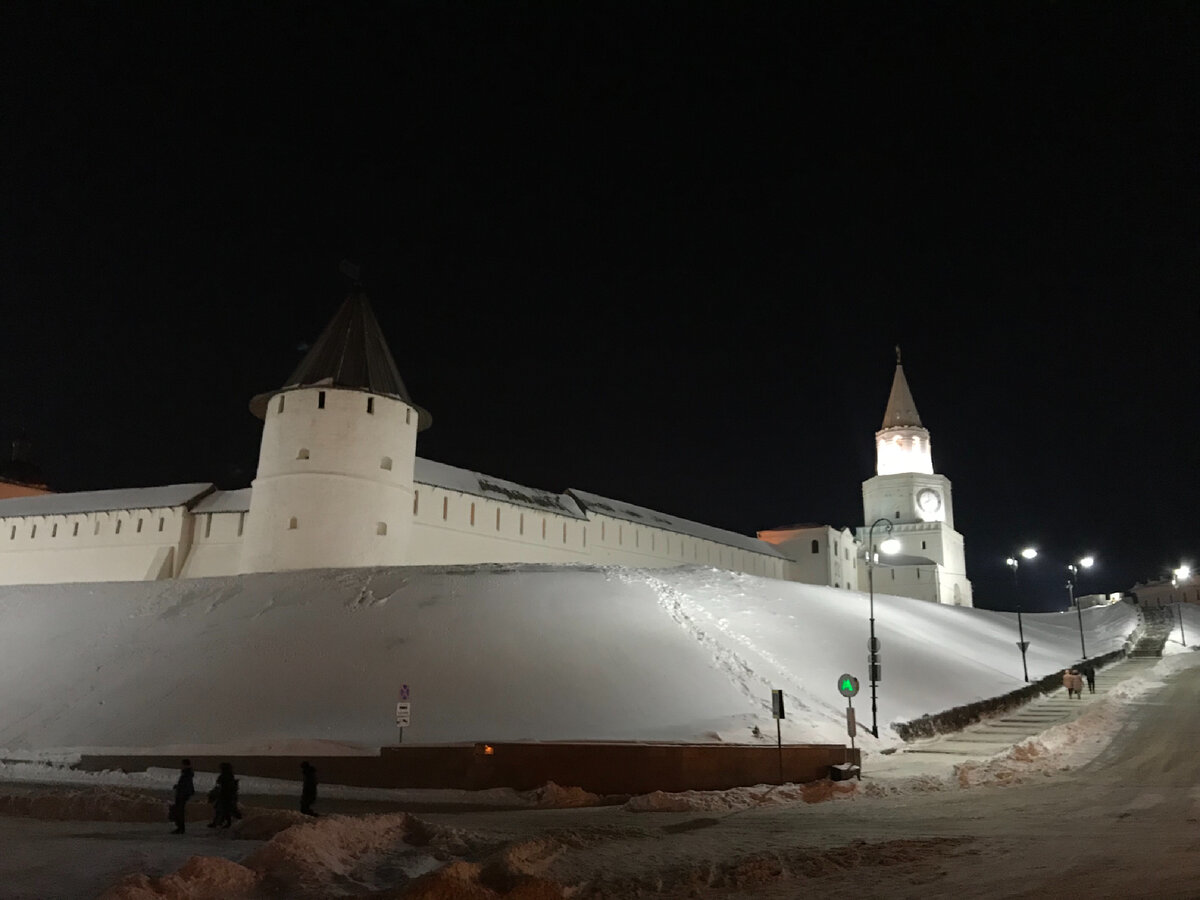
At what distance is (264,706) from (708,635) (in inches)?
458

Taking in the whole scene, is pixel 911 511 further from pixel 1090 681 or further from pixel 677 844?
pixel 677 844

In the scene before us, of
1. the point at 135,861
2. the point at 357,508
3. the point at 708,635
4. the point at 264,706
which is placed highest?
the point at 357,508

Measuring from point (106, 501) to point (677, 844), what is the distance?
116 ft

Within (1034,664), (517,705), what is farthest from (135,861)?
(1034,664)

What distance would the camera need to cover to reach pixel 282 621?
24516mm

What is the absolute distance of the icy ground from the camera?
7.87 m

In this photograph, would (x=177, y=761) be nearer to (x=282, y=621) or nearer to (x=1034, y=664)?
(x=282, y=621)

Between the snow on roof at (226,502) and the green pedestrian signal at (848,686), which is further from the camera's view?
the snow on roof at (226,502)

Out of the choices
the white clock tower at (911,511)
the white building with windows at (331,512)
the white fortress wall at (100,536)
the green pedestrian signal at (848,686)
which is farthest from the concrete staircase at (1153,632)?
the white fortress wall at (100,536)

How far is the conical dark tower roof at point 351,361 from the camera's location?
33.2m

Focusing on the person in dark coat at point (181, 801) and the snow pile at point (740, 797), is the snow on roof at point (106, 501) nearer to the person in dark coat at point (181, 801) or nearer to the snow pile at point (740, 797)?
the person in dark coat at point (181, 801)

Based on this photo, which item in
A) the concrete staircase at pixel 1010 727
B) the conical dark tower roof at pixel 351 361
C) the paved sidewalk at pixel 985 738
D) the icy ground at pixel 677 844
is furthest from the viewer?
the conical dark tower roof at pixel 351 361

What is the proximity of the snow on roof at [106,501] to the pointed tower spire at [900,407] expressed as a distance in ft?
184

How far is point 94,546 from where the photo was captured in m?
36.3
